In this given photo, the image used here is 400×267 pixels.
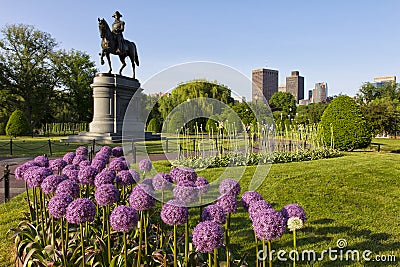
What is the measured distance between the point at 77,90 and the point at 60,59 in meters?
4.26

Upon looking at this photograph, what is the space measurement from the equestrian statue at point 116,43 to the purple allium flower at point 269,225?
22114 millimetres

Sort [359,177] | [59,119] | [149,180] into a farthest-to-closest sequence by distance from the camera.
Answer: [59,119]
[359,177]
[149,180]

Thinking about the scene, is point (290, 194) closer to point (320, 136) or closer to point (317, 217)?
point (317, 217)

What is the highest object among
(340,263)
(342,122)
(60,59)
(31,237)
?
(60,59)

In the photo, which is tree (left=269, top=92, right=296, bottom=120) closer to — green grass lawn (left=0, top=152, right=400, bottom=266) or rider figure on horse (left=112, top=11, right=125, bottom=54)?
rider figure on horse (left=112, top=11, right=125, bottom=54)

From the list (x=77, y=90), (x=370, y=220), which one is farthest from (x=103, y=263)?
(x=77, y=90)

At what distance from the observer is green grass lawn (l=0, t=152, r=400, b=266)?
13.5 ft

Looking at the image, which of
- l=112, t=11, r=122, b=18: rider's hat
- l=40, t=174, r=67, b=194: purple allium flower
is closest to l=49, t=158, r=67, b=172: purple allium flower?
l=40, t=174, r=67, b=194: purple allium flower

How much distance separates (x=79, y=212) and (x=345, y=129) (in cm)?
1401

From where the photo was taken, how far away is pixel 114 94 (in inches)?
905

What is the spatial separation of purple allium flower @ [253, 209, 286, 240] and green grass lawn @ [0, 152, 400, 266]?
1636mm

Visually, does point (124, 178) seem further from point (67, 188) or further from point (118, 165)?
point (67, 188)

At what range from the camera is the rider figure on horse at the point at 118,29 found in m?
23.4

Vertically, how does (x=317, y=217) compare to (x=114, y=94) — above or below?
below
